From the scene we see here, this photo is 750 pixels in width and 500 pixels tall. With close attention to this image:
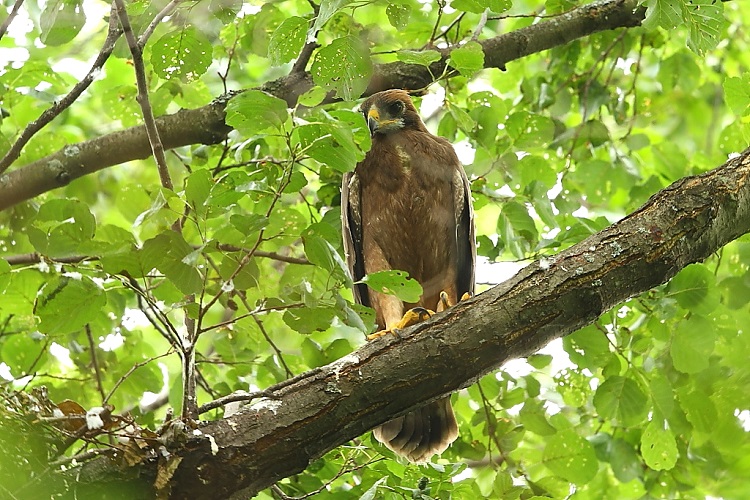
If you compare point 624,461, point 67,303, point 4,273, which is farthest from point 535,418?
point 4,273

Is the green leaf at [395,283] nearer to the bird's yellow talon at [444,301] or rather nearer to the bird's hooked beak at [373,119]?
the bird's yellow talon at [444,301]

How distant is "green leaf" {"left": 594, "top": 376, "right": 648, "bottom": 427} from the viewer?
3.44 metres

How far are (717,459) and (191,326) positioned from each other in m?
2.67

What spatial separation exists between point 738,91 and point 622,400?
1381 mm

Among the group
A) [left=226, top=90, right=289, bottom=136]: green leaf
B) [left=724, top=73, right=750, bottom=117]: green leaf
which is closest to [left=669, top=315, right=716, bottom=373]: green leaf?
[left=724, top=73, right=750, bottom=117]: green leaf

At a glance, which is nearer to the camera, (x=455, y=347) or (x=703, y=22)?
(x=455, y=347)

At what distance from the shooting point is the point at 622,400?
136 inches

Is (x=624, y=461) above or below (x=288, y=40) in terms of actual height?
below

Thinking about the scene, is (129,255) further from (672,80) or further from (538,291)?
(672,80)

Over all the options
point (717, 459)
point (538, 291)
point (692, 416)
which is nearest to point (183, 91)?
point (538, 291)

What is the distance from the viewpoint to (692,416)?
11.7 feet

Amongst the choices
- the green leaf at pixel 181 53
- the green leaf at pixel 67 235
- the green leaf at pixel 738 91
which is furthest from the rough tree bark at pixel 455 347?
the green leaf at pixel 181 53

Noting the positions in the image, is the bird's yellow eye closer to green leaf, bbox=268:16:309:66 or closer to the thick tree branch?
the thick tree branch

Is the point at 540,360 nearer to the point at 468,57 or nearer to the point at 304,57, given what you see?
the point at 468,57
